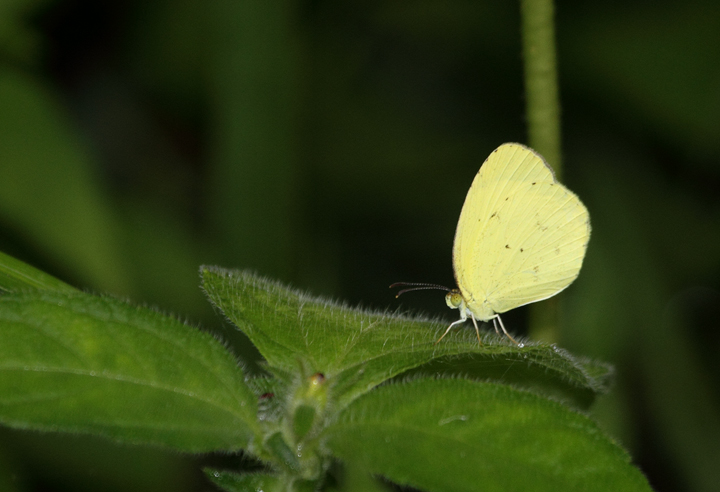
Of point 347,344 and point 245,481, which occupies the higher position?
point 347,344

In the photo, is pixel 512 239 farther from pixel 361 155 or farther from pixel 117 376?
pixel 361 155

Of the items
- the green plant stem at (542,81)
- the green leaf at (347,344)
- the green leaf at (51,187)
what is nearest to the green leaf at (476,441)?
the green leaf at (347,344)

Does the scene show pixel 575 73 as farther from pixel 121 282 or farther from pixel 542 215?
pixel 121 282

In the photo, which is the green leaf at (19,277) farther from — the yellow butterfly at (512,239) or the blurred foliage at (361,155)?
the blurred foliage at (361,155)

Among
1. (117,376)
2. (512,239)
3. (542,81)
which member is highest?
(542,81)

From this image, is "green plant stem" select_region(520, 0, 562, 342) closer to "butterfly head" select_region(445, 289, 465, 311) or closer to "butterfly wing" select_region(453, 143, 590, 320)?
"butterfly wing" select_region(453, 143, 590, 320)

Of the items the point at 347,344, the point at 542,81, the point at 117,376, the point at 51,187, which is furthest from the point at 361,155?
the point at 117,376
